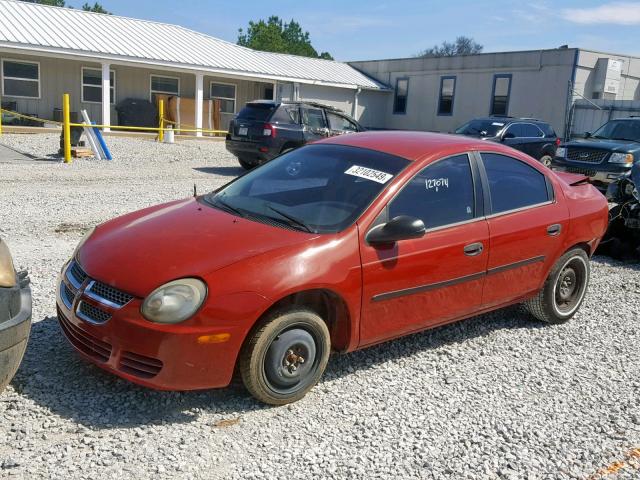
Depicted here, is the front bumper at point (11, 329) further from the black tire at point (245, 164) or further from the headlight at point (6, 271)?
the black tire at point (245, 164)

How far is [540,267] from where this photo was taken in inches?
193

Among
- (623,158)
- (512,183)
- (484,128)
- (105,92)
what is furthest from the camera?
(105,92)

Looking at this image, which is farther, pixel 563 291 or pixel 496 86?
pixel 496 86

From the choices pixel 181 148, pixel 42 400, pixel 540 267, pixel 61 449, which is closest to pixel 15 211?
pixel 42 400

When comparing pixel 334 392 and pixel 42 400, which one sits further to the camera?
pixel 334 392

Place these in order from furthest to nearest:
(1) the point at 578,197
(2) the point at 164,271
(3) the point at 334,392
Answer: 1. (1) the point at 578,197
2. (3) the point at 334,392
3. (2) the point at 164,271

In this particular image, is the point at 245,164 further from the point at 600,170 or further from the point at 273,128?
the point at 600,170

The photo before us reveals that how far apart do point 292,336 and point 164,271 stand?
2.64 feet

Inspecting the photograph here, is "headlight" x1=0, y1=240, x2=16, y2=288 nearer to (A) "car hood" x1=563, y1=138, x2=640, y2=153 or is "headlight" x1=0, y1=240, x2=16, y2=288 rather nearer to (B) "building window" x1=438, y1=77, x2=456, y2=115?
(A) "car hood" x1=563, y1=138, x2=640, y2=153

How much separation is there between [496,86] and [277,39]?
53.3 m

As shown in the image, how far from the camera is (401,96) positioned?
30781mm

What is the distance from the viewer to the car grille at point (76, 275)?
3.54 meters

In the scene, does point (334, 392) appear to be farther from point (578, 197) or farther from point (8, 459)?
point (578, 197)

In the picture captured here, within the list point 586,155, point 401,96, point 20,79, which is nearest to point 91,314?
point 586,155
